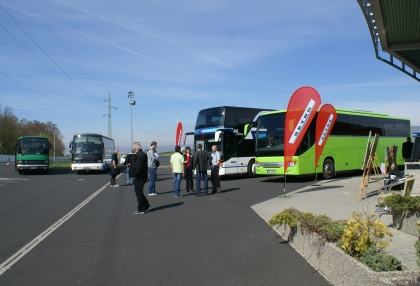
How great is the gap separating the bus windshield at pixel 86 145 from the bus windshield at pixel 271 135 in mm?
16981

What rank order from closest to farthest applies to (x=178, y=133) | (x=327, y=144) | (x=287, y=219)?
1. (x=287, y=219)
2. (x=327, y=144)
3. (x=178, y=133)

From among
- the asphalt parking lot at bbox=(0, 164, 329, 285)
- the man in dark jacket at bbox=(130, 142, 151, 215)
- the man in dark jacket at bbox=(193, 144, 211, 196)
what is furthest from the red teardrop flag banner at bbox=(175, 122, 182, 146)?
the man in dark jacket at bbox=(130, 142, 151, 215)

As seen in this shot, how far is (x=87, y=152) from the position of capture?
32.8 metres

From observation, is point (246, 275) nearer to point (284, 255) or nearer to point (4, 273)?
point (284, 255)

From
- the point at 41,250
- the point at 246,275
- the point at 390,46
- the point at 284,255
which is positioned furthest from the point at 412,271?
the point at 390,46

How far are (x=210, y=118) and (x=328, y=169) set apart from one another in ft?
23.4

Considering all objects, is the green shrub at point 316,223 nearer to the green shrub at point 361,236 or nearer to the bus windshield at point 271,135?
the green shrub at point 361,236

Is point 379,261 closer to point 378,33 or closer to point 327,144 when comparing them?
point 378,33

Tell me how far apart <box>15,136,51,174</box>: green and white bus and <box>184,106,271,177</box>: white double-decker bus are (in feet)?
49.8

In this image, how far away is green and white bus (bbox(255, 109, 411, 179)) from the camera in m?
19.1

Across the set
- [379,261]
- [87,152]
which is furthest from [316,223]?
[87,152]

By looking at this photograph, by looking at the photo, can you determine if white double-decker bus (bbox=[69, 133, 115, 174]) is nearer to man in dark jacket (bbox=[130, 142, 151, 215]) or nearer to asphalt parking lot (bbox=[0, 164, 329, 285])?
asphalt parking lot (bbox=[0, 164, 329, 285])

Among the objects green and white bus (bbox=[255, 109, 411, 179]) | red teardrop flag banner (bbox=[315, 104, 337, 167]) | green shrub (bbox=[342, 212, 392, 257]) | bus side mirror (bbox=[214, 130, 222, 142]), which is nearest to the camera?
green shrub (bbox=[342, 212, 392, 257])

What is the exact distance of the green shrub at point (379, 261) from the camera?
13.8 ft
